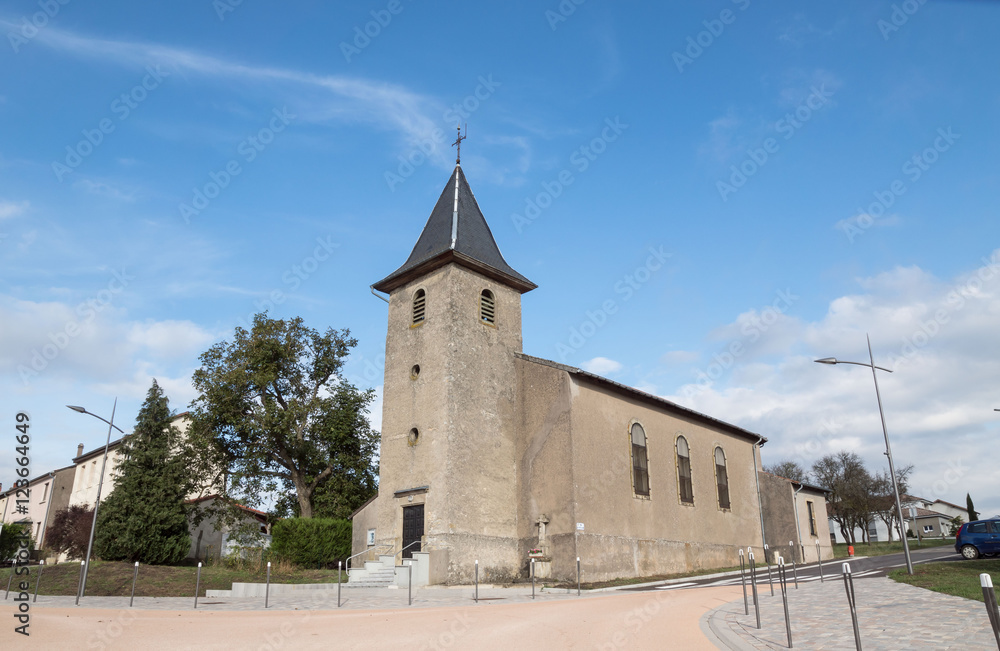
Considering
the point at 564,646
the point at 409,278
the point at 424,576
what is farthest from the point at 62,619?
the point at 409,278

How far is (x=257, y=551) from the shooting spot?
2789 centimetres

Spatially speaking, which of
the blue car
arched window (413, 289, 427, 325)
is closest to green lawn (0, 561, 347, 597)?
arched window (413, 289, 427, 325)

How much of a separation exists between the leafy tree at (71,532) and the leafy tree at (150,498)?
154 inches

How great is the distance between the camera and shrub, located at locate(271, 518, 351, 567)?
85.6 ft

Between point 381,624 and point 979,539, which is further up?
point 979,539

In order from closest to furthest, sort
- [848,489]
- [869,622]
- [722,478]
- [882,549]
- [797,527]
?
[869,622] < [722,478] < [797,527] < [882,549] < [848,489]

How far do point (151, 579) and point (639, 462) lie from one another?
17.3 m

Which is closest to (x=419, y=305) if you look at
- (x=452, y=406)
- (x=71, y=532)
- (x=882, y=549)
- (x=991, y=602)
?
(x=452, y=406)

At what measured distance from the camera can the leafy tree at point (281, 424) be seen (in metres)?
31.1

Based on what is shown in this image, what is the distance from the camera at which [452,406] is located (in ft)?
76.6

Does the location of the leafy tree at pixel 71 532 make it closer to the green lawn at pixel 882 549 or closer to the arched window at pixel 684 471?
the arched window at pixel 684 471

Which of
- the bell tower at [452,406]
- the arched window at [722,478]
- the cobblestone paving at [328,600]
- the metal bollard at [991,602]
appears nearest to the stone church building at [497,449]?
the bell tower at [452,406]

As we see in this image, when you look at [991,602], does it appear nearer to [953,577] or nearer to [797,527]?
[953,577]

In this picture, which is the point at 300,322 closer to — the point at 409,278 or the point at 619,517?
the point at 409,278
